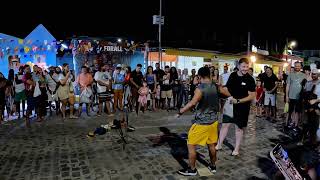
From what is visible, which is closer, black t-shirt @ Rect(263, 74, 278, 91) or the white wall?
black t-shirt @ Rect(263, 74, 278, 91)

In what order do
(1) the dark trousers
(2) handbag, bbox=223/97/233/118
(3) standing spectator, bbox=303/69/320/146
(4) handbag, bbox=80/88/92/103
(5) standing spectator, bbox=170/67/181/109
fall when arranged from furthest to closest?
(1) the dark trousers < (5) standing spectator, bbox=170/67/181/109 < (4) handbag, bbox=80/88/92/103 < (3) standing spectator, bbox=303/69/320/146 < (2) handbag, bbox=223/97/233/118

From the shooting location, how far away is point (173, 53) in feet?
67.4

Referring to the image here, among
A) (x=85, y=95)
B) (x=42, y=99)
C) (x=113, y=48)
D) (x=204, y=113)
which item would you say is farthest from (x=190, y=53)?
(x=204, y=113)

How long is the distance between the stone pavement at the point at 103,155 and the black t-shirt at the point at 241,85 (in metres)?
1.29

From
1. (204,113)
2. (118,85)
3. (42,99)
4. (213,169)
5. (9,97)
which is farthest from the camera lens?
(118,85)

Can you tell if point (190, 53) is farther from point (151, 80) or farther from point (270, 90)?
point (270, 90)

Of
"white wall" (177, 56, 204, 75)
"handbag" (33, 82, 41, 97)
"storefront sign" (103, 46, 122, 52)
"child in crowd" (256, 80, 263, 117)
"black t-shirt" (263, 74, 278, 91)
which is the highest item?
"storefront sign" (103, 46, 122, 52)

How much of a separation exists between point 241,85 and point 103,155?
10.2ft

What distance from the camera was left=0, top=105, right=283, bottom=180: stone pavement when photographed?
575 cm

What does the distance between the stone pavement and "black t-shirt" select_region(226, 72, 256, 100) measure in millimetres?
1291

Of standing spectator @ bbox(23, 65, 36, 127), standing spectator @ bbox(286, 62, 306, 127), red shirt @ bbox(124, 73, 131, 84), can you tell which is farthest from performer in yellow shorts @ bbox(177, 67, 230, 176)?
red shirt @ bbox(124, 73, 131, 84)

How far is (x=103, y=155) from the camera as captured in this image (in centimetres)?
684

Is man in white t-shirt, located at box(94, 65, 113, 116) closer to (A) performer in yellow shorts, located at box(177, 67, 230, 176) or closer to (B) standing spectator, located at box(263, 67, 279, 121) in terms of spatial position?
(B) standing spectator, located at box(263, 67, 279, 121)

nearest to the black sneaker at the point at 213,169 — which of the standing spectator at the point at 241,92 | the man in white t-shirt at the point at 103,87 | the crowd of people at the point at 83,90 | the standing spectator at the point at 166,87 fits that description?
the standing spectator at the point at 241,92
